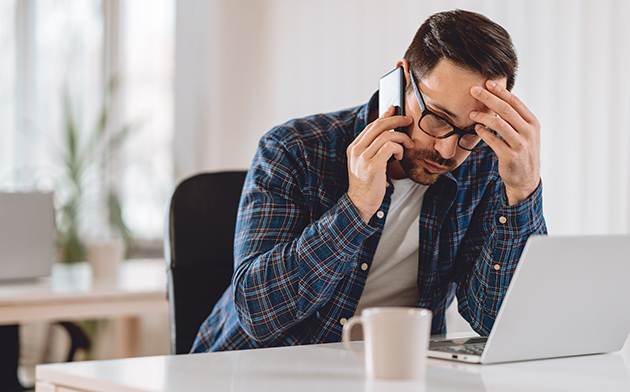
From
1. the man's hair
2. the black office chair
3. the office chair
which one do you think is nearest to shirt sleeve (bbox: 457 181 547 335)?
the man's hair

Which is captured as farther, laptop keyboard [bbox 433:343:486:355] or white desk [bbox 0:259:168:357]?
white desk [bbox 0:259:168:357]

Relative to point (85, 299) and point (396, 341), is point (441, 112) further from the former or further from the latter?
point (85, 299)

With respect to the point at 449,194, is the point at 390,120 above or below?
above

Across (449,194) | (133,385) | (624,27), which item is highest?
(624,27)

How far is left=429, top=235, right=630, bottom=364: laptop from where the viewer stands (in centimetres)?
94

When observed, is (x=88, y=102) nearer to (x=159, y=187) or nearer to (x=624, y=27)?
(x=159, y=187)

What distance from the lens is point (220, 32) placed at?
340cm

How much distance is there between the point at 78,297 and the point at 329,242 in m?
1.22

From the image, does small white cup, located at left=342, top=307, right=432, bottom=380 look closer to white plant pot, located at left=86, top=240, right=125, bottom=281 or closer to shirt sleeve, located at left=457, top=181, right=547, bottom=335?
shirt sleeve, located at left=457, top=181, right=547, bottom=335

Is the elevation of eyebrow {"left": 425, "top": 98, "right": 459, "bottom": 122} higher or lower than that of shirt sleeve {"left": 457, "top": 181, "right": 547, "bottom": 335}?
higher

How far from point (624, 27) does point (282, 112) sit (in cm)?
157

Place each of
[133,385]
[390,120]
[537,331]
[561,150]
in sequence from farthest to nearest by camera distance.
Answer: [561,150] → [390,120] → [537,331] → [133,385]

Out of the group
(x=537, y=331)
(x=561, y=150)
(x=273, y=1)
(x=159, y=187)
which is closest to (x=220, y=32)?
(x=273, y=1)

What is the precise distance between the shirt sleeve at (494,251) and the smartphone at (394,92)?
24cm
